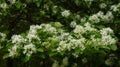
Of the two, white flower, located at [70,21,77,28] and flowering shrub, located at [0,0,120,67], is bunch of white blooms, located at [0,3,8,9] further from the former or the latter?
white flower, located at [70,21,77,28]

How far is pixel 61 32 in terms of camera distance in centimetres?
611

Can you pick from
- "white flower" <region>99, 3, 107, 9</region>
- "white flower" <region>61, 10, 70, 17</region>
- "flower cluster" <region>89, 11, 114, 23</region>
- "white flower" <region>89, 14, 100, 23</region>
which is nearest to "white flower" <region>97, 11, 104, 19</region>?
"flower cluster" <region>89, 11, 114, 23</region>

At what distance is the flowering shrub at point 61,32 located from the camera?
220 inches

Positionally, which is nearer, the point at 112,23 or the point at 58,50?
the point at 58,50

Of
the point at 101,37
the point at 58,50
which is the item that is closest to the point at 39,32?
the point at 58,50

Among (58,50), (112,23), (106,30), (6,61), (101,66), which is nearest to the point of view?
(58,50)

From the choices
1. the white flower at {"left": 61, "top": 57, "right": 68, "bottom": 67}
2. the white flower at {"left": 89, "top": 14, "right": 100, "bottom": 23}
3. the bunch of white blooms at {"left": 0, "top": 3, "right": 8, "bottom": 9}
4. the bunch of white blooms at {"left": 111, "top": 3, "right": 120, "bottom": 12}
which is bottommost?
the white flower at {"left": 61, "top": 57, "right": 68, "bottom": 67}

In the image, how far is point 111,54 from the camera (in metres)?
7.28

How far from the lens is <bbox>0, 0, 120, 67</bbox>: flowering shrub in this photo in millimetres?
5586

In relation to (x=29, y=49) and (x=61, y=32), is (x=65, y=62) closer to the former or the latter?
(x=61, y=32)

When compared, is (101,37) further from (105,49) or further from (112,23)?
(112,23)

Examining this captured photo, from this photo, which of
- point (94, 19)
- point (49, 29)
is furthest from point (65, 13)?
point (49, 29)

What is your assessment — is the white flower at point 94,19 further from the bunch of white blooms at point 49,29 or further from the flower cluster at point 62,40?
the bunch of white blooms at point 49,29

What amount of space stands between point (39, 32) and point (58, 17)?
3.47 ft
